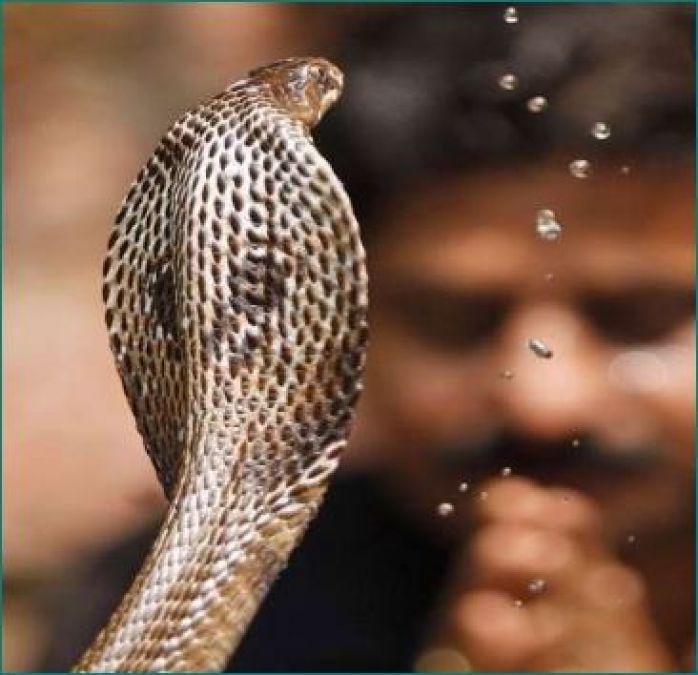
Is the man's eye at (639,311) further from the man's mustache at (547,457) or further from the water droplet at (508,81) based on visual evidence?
the water droplet at (508,81)

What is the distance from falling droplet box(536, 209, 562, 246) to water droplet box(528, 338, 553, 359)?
0.39ft

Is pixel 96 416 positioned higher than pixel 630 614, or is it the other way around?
pixel 96 416

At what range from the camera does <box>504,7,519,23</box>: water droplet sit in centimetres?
173

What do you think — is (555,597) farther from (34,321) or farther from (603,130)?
A: (34,321)

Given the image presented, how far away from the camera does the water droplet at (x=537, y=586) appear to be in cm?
167

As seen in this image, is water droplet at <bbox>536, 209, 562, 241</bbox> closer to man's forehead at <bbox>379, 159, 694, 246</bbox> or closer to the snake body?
man's forehead at <bbox>379, 159, 694, 246</bbox>

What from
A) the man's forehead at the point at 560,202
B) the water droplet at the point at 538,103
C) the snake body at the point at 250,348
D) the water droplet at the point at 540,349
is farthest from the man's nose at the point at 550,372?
the snake body at the point at 250,348

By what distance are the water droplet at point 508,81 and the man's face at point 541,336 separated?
0.11 m

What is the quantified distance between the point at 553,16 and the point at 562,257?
0.87 ft

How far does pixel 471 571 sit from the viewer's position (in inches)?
66.8

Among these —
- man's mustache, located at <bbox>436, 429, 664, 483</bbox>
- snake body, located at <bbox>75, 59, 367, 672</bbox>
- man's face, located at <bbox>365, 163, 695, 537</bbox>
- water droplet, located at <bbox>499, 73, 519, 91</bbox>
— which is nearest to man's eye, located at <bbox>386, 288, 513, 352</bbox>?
man's face, located at <bbox>365, 163, 695, 537</bbox>

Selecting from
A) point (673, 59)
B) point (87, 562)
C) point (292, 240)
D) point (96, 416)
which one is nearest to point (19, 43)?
point (96, 416)

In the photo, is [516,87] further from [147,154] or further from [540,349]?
[147,154]

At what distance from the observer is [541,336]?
5.85 ft
